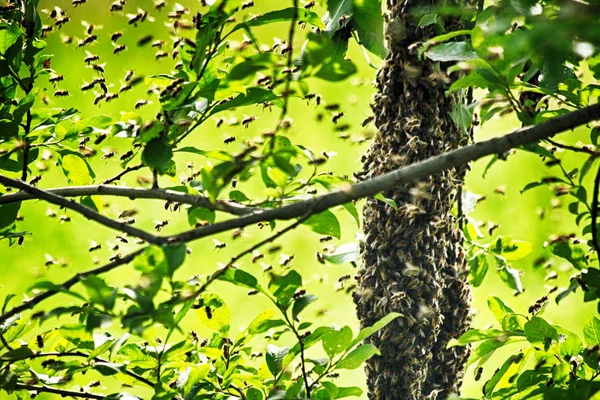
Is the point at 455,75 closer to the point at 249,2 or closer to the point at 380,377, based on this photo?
the point at 249,2

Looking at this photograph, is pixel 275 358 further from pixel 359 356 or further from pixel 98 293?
pixel 98 293

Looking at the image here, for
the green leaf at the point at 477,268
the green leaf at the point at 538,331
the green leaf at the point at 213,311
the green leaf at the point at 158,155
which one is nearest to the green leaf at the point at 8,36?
the green leaf at the point at 158,155

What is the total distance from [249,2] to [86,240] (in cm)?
146

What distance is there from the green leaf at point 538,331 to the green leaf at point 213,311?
0.42 meters

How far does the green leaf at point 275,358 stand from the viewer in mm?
910

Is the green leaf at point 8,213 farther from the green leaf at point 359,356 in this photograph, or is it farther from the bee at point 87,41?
the green leaf at point 359,356

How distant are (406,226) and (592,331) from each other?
0.35m

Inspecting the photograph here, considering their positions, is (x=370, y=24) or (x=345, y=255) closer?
(x=370, y=24)

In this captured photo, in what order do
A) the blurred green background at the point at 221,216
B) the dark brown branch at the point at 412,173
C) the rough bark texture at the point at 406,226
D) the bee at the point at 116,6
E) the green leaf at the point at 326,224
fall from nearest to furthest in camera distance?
the dark brown branch at the point at 412,173 < the green leaf at the point at 326,224 < the rough bark texture at the point at 406,226 < the bee at the point at 116,6 < the blurred green background at the point at 221,216

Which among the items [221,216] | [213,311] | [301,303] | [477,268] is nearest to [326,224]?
[301,303]

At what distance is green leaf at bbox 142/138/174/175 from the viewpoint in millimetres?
750

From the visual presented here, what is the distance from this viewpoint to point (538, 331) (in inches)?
36.3

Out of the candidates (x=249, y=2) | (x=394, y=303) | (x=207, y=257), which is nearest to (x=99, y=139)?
(x=249, y=2)

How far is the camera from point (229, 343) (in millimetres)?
1009
